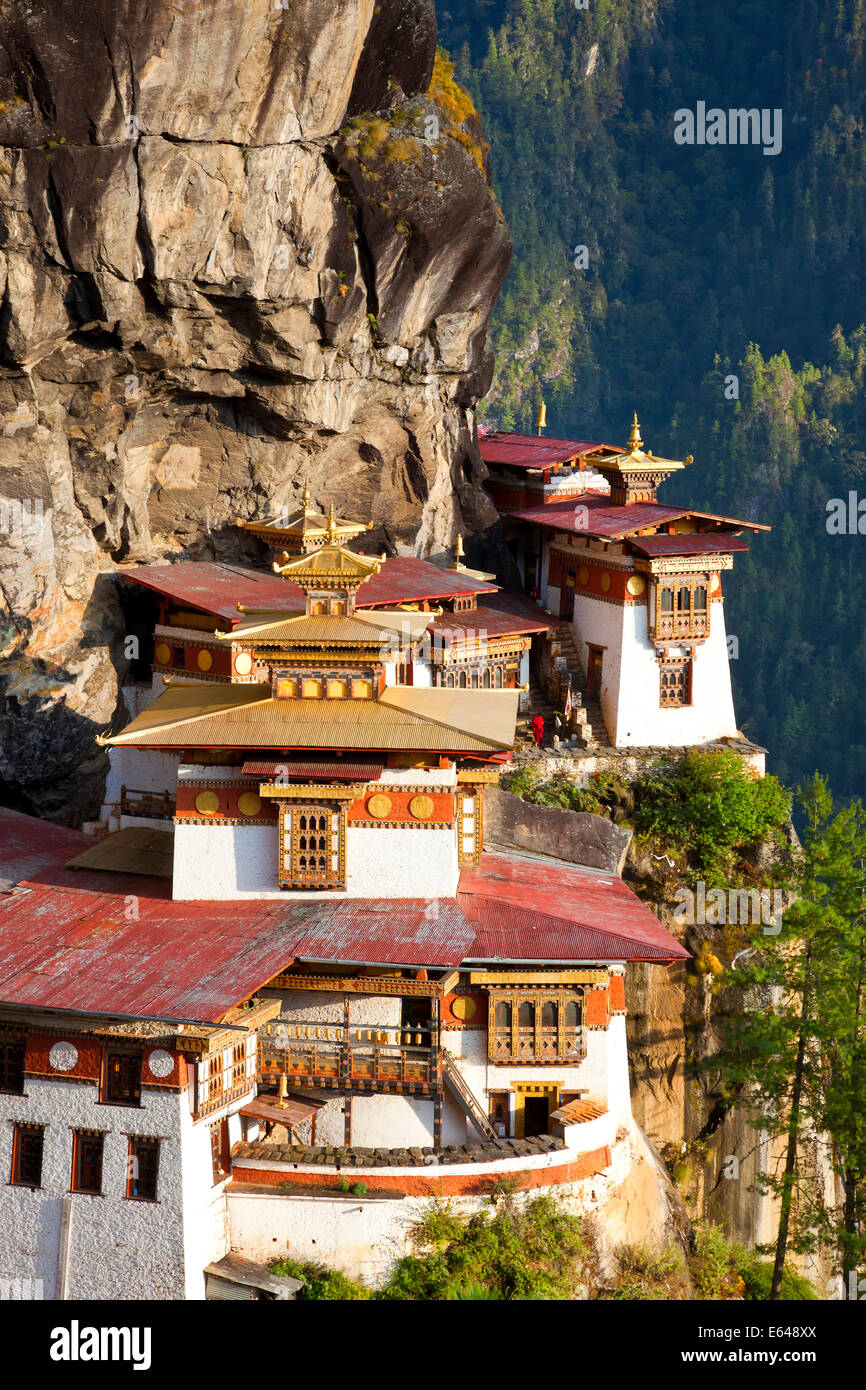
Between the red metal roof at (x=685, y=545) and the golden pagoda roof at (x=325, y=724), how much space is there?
14.4 metres

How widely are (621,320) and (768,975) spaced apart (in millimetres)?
99570

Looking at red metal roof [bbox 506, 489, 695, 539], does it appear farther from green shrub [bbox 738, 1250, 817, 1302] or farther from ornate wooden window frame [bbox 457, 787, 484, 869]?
green shrub [bbox 738, 1250, 817, 1302]

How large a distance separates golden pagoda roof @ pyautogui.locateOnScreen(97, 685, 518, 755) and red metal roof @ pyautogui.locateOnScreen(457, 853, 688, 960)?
8.96 feet

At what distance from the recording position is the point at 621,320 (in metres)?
123

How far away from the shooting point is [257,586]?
3953 cm

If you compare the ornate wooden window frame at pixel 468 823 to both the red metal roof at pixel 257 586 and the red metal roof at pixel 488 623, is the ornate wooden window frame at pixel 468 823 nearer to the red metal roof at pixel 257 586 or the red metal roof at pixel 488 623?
the red metal roof at pixel 257 586

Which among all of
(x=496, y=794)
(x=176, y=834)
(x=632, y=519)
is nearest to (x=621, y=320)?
(x=632, y=519)

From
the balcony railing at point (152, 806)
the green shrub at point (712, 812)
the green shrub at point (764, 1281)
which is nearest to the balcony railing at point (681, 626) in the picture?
the green shrub at point (712, 812)

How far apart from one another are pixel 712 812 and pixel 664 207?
9354cm

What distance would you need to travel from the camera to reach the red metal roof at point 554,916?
26.1 m

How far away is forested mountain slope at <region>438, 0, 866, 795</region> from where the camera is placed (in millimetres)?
116062

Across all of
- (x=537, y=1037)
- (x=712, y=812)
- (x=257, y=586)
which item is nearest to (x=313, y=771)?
(x=537, y=1037)

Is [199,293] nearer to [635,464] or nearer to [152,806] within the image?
[152,806]

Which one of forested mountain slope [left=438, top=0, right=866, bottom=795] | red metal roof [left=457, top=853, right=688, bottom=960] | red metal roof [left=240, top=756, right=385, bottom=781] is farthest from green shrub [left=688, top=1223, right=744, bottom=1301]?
forested mountain slope [left=438, top=0, right=866, bottom=795]
